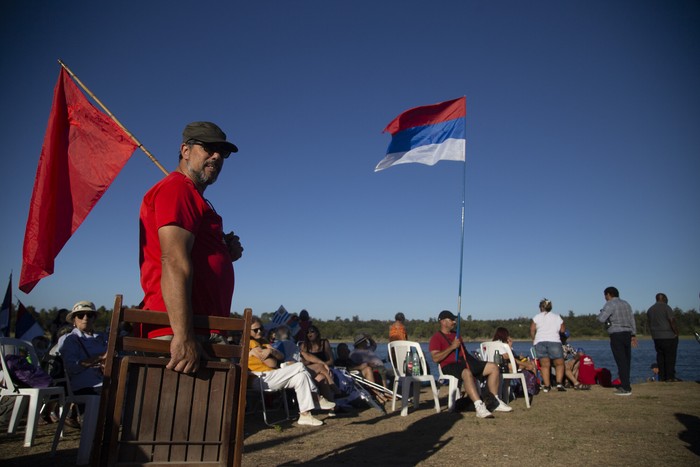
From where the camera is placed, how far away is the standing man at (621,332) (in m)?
8.61

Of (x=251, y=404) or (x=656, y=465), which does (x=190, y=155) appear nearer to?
(x=656, y=465)

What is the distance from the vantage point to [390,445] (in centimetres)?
493

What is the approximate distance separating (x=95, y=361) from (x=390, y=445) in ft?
9.88

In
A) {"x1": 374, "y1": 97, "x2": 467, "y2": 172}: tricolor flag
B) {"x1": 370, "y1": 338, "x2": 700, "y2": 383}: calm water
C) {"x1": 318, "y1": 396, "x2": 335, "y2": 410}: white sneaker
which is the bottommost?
{"x1": 370, "y1": 338, "x2": 700, "y2": 383}: calm water

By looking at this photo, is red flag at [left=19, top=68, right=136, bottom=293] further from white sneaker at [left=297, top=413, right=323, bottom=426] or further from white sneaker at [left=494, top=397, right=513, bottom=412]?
white sneaker at [left=494, top=397, right=513, bottom=412]

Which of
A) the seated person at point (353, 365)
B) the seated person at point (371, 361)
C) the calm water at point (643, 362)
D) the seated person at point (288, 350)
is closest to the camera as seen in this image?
the seated person at point (288, 350)

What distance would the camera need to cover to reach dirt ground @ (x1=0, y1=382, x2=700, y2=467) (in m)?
4.23

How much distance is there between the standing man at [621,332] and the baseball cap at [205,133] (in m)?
8.62

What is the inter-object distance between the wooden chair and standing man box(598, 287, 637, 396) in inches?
338

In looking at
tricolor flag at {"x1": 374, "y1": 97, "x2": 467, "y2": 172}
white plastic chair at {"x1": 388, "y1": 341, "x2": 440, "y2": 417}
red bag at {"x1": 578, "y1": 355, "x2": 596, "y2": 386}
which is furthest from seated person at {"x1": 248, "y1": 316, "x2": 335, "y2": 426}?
red bag at {"x1": 578, "y1": 355, "x2": 596, "y2": 386}

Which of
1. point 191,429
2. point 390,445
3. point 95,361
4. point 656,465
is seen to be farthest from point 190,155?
point 656,465

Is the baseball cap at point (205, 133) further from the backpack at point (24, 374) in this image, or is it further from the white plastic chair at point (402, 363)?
the white plastic chair at point (402, 363)

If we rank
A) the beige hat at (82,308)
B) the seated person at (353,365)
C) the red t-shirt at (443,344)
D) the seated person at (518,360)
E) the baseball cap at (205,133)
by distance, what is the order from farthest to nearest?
the seated person at (518,360) < the seated person at (353,365) < the red t-shirt at (443,344) < the beige hat at (82,308) < the baseball cap at (205,133)

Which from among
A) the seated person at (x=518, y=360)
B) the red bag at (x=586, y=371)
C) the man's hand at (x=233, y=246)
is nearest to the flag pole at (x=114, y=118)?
the man's hand at (x=233, y=246)
